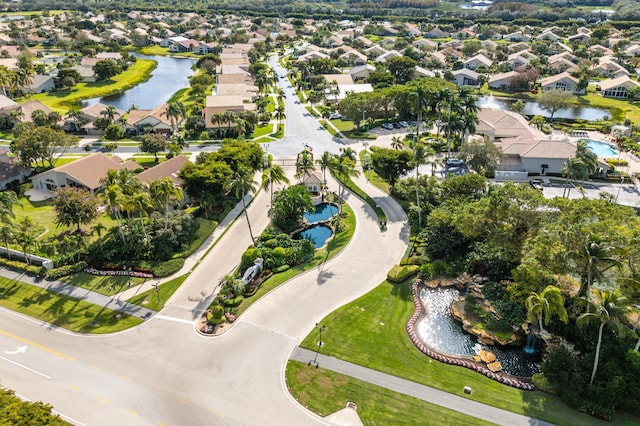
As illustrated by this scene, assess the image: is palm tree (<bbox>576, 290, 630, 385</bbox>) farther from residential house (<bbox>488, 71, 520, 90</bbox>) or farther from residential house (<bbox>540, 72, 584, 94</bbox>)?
residential house (<bbox>488, 71, 520, 90</bbox>)

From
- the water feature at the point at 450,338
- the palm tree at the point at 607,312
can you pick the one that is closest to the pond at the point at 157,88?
the water feature at the point at 450,338

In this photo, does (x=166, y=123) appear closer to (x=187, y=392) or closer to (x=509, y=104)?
(x=187, y=392)

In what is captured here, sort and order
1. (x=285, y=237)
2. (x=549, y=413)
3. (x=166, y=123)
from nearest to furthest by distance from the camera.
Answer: (x=549, y=413)
(x=285, y=237)
(x=166, y=123)

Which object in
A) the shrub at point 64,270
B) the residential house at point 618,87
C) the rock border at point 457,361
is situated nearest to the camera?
the rock border at point 457,361

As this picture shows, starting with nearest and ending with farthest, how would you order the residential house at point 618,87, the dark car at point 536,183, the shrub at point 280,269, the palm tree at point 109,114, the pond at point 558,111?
the shrub at point 280,269
the dark car at point 536,183
the palm tree at point 109,114
the pond at point 558,111
the residential house at point 618,87

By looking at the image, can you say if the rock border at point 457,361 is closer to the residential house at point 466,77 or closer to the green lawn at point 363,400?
the green lawn at point 363,400

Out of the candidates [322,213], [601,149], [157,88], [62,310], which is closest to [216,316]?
[62,310]

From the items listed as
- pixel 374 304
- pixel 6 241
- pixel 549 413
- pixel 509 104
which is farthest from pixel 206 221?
pixel 509 104
